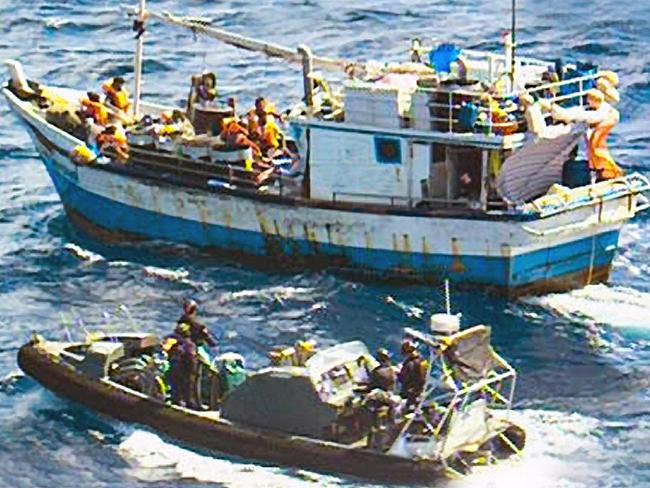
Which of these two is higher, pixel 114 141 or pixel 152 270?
pixel 114 141

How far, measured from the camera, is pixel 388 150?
167ft

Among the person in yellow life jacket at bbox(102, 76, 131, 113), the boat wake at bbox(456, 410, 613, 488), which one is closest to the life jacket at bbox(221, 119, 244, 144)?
the person in yellow life jacket at bbox(102, 76, 131, 113)

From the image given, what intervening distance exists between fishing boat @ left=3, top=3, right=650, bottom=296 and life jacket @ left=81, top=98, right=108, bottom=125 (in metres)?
2.45

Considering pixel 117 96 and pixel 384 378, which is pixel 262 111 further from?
pixel 384 378

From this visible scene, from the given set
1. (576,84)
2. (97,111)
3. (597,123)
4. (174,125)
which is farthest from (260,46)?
(597,123)

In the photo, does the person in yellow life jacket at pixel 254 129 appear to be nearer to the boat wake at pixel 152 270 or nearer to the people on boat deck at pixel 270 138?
the people on boat deck at pixel 270 138

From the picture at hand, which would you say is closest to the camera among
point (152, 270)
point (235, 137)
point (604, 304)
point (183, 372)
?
point (183, 372)

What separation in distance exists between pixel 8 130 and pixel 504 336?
22.7m

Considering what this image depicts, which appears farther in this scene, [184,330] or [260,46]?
[260,46]

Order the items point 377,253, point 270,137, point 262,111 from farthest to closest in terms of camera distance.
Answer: point 262,111 < point 270,137 < point 377,253

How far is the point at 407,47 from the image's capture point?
2881 inches

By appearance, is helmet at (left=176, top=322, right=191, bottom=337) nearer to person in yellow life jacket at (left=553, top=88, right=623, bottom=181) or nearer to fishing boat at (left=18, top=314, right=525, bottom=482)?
fishing boat at (left=18, top=314, right=525, bottom=482)

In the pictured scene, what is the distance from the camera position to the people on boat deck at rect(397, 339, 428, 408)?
40500 millimetres

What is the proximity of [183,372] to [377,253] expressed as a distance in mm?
9958
